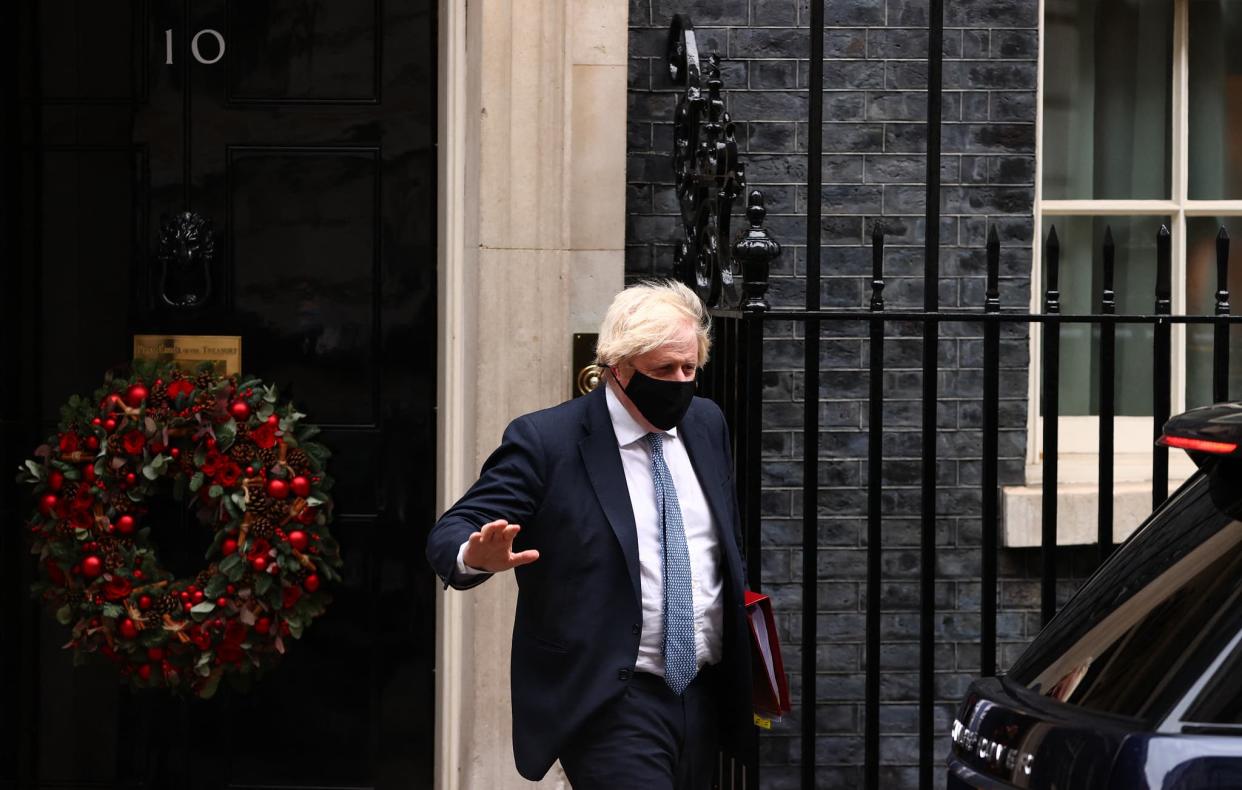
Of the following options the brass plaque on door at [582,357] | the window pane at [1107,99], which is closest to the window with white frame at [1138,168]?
the window pane at [1107,99]

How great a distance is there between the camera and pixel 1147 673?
2.38 meters

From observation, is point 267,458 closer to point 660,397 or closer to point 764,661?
point 660,397

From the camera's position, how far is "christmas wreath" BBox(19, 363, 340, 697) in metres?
5.70

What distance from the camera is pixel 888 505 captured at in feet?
20.6

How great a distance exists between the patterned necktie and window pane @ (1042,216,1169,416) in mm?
3193

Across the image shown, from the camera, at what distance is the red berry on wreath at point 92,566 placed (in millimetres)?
5691

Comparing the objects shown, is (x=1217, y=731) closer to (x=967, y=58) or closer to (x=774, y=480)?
(x=774, y=480)

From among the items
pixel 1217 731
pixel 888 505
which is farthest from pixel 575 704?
pixel 888 505

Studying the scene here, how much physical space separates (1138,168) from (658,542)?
359 cm

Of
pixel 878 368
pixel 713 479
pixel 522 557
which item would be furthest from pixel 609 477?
pixel 878 368

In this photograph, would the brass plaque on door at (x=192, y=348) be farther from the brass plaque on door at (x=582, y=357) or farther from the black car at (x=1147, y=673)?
the black car at (x=1147, y=673)

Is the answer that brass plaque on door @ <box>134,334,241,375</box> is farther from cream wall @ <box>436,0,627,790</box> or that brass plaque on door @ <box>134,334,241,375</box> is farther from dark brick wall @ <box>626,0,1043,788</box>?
dark brick wall @ <box>626,0,1043,788</box>

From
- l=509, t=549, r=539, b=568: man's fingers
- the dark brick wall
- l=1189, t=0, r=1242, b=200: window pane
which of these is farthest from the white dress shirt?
l=1189, t=0, r=1242, b=200: window pane

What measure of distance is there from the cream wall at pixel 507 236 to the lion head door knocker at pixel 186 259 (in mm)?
871
